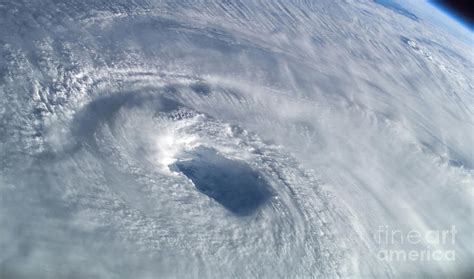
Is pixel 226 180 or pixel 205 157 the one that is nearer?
pixel 226 180

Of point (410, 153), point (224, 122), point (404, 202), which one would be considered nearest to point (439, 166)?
point (410, 153)

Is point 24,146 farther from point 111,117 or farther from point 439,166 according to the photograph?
point 439,166

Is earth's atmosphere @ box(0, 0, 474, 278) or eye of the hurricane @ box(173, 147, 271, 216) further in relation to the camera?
eye of the hurricane @ box(173, 147, 271, 216)

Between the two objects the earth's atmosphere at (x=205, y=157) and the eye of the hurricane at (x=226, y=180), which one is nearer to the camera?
the earth's atmosphere at (x=205, y=157)
